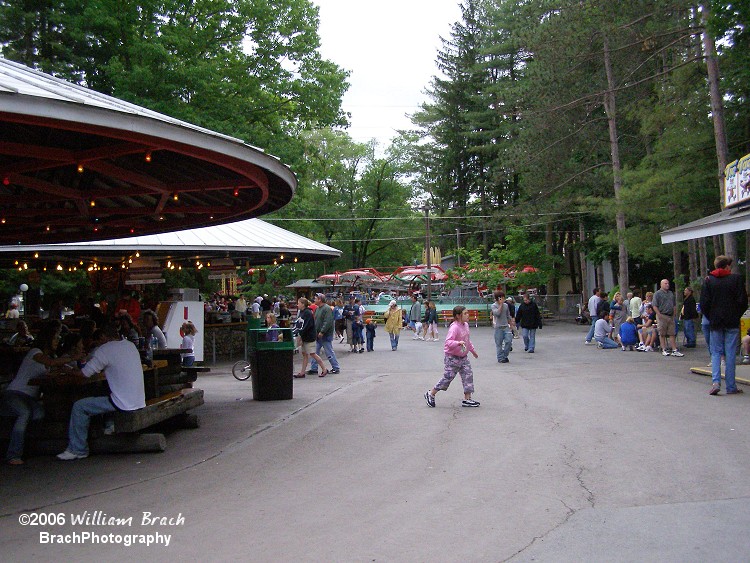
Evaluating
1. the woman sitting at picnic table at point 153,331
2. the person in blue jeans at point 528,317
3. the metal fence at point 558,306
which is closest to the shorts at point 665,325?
the person in blue jeans at point 528,317

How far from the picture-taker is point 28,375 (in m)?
8.73

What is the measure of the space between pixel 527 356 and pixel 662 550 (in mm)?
16582

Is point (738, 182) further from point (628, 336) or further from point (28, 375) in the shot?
point (28, 375)

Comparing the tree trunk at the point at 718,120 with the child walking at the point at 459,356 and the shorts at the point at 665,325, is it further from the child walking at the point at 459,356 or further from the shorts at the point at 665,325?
the child walking at the point at 459,356

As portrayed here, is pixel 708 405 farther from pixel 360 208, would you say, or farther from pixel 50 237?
pixel 360 208

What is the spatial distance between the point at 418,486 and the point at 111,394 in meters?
3.99

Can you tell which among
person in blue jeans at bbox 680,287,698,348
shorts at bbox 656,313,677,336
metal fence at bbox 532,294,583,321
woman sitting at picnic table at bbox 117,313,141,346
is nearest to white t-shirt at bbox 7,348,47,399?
woman sitting at picnic table at bbox 117,313,141,346

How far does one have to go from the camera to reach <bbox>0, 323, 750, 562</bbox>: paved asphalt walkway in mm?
5469

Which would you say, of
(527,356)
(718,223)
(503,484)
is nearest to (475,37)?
(527,356)

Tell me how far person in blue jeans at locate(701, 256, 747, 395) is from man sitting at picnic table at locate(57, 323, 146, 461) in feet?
27.3

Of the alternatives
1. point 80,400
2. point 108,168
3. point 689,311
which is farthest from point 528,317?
point 80,400

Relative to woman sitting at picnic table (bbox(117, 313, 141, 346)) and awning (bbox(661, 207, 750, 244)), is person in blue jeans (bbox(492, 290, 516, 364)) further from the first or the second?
woman sitting at picnic table (bbox(117, 313, 141, 346))

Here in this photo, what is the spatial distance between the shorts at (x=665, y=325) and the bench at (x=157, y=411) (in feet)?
44.6

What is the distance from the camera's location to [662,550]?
16.9 ft
